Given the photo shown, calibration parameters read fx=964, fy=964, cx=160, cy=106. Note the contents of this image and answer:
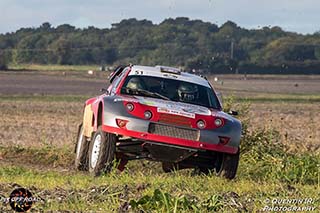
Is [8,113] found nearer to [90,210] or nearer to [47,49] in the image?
[90,210]

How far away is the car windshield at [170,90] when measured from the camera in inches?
560

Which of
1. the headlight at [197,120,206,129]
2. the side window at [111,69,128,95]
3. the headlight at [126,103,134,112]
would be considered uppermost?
the side window at [111,69,128,95]

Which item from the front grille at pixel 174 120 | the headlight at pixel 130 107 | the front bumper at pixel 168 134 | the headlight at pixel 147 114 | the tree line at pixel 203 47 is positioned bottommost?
the tree line at pixel 203 47

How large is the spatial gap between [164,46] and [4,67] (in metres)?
18.4

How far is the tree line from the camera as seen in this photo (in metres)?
92.4

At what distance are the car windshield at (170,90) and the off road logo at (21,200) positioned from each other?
5.13m

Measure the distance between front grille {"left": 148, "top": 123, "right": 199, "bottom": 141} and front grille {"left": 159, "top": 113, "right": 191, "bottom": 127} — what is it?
0.22 ft

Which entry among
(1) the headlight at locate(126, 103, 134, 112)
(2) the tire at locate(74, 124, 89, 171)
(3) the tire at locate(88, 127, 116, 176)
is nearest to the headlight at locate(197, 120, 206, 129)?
(1) the headlight at locate(126, 103, 134, 112)

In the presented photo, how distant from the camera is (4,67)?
10300 centimetres

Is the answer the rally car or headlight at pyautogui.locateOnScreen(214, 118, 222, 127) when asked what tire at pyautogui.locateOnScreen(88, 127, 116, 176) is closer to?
the rally car

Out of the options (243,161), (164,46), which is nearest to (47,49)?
(164,46)

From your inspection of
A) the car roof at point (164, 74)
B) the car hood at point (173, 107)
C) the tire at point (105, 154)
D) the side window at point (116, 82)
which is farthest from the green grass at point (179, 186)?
the car roof at point (164, 74)

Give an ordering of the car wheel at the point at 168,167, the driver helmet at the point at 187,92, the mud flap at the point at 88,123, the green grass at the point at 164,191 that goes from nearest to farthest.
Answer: the green grass at the point at 164,191, the car wheel at the point at 168,167, the mud flap at the point at 88,123, the driver helmet at the point at 187,92

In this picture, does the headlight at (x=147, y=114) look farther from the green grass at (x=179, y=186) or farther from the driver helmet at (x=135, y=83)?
the driver helmet at (x=135, y=83)
